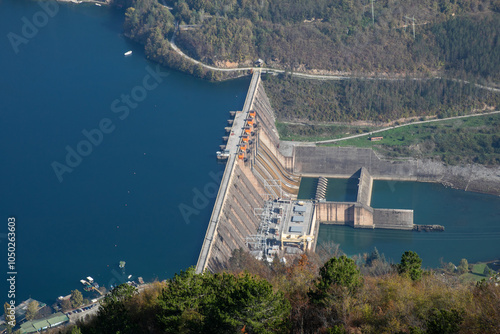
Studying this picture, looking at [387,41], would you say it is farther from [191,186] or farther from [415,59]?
[191,186]

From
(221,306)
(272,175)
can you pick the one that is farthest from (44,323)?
(272,175)

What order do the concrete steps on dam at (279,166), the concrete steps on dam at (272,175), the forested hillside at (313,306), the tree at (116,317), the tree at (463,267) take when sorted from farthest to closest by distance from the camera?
1. the concrete steps on dam at (279,166)
2. the concrete steps on dam at (272,175)
3. the tree at (463,267)
4. the tree at (116,317)
5. the forested hillside at (313,306)

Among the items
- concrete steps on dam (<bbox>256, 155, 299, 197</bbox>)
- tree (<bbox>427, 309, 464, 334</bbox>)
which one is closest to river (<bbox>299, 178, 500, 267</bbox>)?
concrete steps on dam (<bbox>256, 155, 299, 197</bbox>)

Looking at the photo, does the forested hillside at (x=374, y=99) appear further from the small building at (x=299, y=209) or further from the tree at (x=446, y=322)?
the tree at (x=446, y=322)

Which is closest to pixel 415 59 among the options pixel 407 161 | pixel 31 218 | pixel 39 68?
pixel 407 161

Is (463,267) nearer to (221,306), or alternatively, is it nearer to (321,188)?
(321,188)

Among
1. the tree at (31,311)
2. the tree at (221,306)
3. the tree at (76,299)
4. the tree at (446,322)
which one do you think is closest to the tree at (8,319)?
the tree at (31,311)

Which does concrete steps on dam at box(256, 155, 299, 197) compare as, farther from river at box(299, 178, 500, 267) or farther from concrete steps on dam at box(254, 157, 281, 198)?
river at box(299, 178, 500, 267)

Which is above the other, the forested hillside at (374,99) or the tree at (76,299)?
the forested hillside at (374,99)
